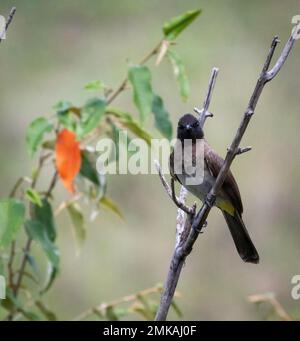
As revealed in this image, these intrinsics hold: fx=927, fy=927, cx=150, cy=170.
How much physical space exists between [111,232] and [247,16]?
8.96ft

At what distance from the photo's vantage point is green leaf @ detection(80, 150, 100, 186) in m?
3.34

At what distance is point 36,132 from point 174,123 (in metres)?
3.31

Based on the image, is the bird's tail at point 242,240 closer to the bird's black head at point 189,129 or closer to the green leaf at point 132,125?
the bird's black head at point 189,129

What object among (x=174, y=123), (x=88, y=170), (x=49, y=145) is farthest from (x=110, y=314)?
(x=174, y=123)

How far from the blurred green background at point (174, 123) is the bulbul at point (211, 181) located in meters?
2.44

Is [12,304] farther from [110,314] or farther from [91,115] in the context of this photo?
[91,115]

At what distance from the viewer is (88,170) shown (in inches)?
132

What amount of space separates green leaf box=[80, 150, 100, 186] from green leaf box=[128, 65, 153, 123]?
0.34 metres

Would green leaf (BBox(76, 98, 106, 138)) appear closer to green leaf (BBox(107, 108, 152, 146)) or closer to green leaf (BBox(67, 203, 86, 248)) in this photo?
green leaf (BBox(107, 108, 152, 146))

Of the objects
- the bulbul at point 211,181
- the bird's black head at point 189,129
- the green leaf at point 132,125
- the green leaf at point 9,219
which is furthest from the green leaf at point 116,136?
the green leaf at point 9,219

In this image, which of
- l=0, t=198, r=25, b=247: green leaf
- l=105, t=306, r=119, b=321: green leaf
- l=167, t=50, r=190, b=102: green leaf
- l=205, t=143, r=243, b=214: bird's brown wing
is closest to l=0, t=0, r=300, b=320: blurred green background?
l=105, t=306, r=119, b=321: green leaf

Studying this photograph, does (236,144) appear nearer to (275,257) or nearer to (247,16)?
(275,257)

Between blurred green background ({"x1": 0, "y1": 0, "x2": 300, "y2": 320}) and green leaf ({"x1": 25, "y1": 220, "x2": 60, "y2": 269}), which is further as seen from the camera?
blurred green background ({"x1": 0, "y1": 0, "x2": 300, "y2": 320})

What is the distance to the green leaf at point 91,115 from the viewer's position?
3160 mm
